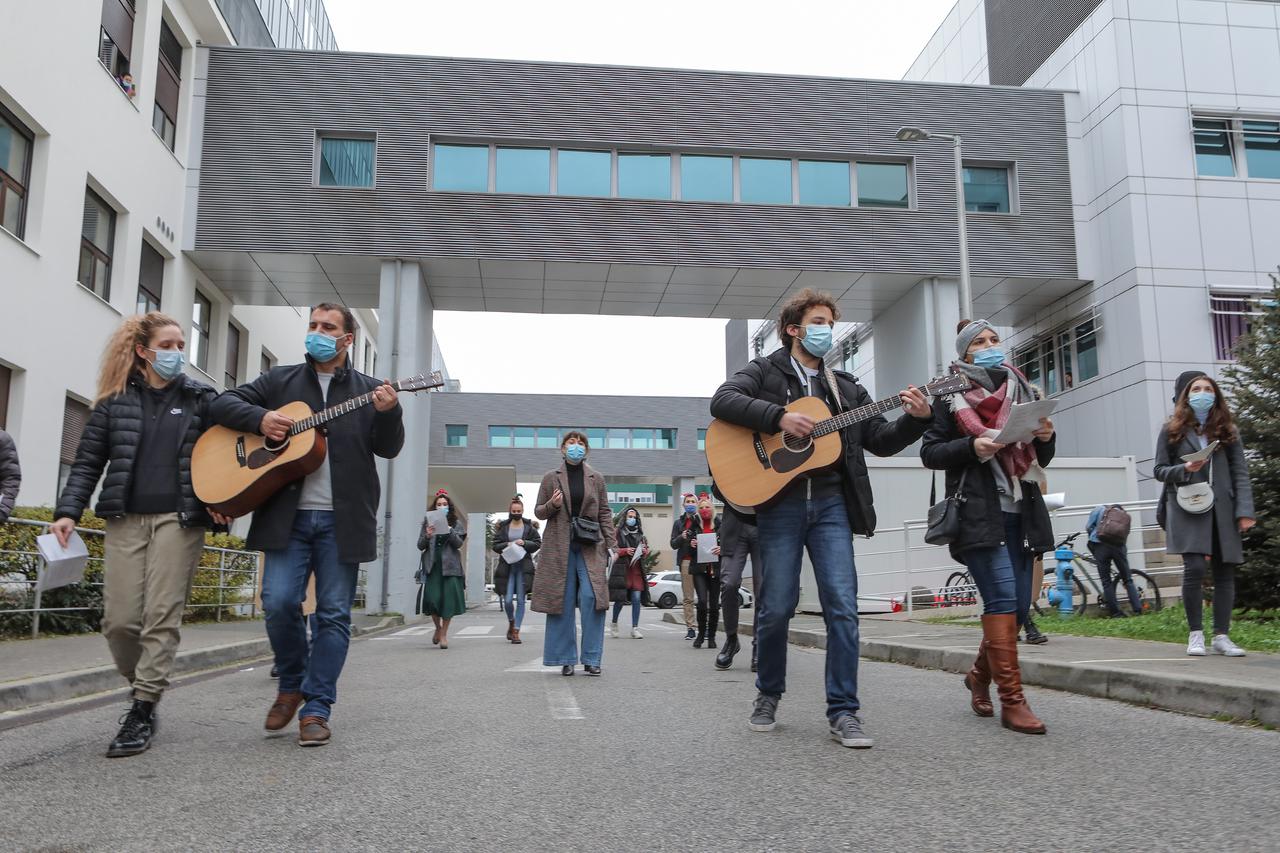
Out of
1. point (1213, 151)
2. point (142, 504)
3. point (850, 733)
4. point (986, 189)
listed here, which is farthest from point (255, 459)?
point (1213, 151)

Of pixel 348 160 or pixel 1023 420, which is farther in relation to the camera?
pixel 348 160

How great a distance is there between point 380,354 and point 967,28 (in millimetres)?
20656

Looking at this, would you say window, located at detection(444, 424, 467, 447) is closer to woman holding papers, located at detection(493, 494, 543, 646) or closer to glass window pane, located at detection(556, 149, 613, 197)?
glass window pane, located at detection(556, 149, 613, 197)

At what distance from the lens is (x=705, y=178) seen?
21656 millimetres

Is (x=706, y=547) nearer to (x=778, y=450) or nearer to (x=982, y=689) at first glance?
(x=982, y=689)

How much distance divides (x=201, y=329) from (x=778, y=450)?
1985 centimetres

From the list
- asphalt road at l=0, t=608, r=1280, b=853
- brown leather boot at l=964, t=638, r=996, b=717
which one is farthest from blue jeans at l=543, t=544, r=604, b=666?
brown leather boot at l=964, t=638, r=996, b=717

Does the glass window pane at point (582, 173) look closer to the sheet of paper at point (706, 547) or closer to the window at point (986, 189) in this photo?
the window at point (986, 189)

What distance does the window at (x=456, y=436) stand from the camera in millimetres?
55062

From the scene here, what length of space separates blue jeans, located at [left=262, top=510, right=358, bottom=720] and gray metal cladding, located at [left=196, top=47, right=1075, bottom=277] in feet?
53.9

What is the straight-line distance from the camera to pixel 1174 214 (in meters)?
20.9

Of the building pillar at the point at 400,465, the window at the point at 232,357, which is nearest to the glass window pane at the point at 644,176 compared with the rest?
the building pillar at the point at 400,465

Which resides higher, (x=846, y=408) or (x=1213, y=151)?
(x=1213, y=151)

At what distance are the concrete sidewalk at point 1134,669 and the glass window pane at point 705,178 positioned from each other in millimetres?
13462
